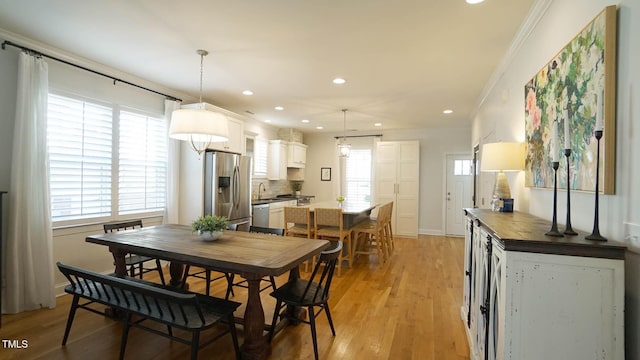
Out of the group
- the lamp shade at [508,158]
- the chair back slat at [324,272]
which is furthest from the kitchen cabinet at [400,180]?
the chair back slat at [324,272]

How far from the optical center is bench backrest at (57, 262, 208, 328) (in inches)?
68.7

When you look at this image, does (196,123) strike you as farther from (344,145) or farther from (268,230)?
(344,145)

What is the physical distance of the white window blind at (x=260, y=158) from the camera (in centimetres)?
641

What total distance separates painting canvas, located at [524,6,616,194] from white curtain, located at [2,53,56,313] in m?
4.27

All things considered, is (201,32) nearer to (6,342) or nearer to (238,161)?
(238,161)

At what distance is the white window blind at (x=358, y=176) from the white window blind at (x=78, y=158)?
542cm

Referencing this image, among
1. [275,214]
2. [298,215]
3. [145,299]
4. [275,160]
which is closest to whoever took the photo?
[145,299]

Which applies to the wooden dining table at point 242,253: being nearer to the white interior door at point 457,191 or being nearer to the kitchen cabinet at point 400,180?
the kitchen cabinet at point 400,180

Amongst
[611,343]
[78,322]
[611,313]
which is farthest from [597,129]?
[78,322]

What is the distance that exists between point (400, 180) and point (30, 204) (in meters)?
6.48

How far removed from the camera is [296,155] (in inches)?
300

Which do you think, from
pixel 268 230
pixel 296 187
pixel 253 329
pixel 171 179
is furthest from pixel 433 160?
pixel 253 329

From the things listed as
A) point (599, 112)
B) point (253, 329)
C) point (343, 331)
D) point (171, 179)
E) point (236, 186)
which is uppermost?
point (599, 112)

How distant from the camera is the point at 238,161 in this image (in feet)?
16.5
